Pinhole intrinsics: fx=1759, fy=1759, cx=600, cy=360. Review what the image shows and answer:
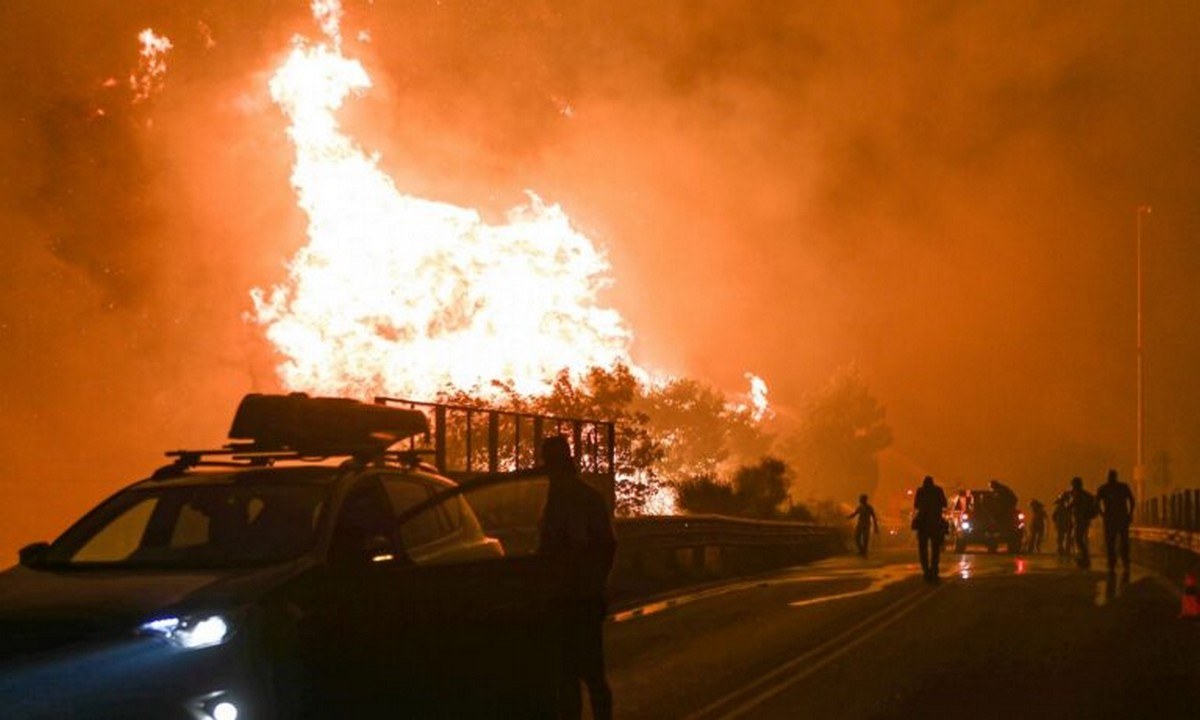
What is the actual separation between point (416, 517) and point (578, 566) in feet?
3.45

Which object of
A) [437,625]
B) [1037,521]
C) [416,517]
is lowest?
[1037,521]

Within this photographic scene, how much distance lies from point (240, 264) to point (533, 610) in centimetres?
5862

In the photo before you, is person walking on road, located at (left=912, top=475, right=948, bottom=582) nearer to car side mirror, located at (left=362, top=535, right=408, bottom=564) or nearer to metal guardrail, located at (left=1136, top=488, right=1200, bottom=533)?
metal guardrail, located at (left=1136, top=488, right=1200, bottom=533)

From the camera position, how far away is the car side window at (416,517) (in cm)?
1056

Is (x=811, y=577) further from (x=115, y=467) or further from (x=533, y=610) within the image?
(x=115, y=467)

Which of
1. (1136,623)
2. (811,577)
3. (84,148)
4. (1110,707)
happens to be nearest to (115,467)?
(84,148)

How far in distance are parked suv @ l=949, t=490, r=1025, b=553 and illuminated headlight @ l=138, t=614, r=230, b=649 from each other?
3943 centimetres

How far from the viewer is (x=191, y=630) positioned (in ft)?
27.0

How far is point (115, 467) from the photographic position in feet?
190

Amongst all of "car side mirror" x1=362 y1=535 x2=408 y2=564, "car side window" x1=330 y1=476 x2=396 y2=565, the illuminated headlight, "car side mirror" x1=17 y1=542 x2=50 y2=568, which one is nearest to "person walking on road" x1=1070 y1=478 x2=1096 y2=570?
"car side window" x1=330 y1=476 x2=396 y2=565

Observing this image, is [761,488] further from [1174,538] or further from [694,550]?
[1174,538]

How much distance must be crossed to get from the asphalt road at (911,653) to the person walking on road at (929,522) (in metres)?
0.55

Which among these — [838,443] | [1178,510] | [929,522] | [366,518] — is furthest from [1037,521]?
[838,443]

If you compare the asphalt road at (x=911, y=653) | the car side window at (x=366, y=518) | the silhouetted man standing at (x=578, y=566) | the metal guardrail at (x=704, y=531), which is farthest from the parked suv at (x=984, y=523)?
the car side window at (x=366, y=518)
